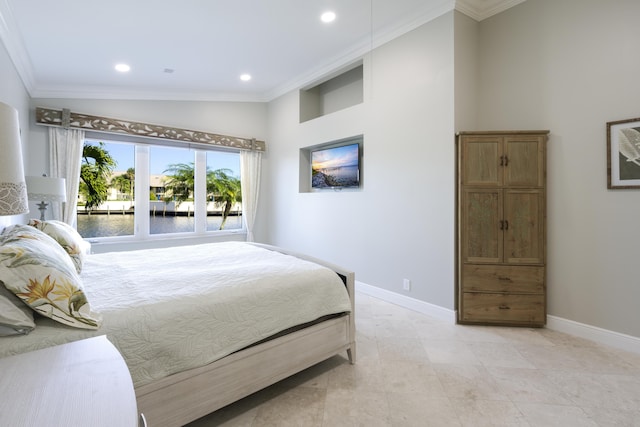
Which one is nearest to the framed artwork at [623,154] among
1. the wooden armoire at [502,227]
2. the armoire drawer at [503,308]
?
the wooden armoire at [502,227]

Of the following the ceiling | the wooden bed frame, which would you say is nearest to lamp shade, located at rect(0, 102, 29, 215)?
the wooden bed frame

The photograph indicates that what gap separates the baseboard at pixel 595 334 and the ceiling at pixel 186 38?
302cm

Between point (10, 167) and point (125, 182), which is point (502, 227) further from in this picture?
point (125, 182)

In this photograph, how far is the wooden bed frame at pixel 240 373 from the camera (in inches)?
56.5

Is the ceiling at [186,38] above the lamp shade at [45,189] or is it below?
above

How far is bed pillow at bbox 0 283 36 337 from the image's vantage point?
1.11m

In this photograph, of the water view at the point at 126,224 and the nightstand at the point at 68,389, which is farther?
the water view at the point at 126,224

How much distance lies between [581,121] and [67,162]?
549 cm

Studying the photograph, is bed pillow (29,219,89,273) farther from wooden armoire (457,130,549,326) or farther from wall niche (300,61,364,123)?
wall niche (300,61,364,123)

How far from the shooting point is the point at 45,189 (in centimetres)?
296

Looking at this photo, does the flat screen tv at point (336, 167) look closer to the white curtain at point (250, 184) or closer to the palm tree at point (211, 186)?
the white curtain at point (250, 184)

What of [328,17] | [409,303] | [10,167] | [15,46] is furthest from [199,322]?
[15,46]

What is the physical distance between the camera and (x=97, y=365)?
0.87 metres

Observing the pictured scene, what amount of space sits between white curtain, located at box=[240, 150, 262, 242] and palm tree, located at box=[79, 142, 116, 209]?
1838 millimetres
